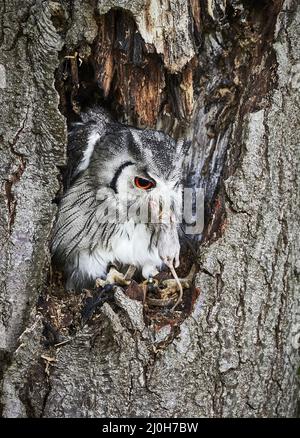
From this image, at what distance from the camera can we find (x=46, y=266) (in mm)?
1817

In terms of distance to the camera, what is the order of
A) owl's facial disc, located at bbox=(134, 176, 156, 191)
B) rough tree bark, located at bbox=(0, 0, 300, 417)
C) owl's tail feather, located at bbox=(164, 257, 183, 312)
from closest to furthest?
rough tree bark, located at bbox=(0, 0, 300, 417)
owl's tail feather, located at bbox=(164, 257, 183, 312)
owl's facial disc, located at bbox=(134, 176, 156, 191)

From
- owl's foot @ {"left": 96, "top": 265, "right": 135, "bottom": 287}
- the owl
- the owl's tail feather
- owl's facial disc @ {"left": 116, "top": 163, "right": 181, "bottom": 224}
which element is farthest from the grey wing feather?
the owl's tail feather

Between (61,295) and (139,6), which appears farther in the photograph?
(61,295)

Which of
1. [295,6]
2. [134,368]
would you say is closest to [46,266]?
[134,368]

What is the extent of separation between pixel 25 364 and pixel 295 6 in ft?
4.62

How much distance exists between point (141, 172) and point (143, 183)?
0.14 feet

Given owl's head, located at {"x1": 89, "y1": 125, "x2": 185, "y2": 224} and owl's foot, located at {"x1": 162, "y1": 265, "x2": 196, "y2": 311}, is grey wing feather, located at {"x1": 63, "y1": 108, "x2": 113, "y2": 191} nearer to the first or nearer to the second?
owl's head, located at {"x1": 89, "y1": 125, "x2": 185, "y2": 224}

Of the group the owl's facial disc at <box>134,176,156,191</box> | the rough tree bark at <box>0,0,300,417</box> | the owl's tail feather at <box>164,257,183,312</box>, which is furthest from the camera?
the owl's facial disc at <box>134,176,156,191</box>

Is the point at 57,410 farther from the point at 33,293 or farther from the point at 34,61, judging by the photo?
the point at 34,61

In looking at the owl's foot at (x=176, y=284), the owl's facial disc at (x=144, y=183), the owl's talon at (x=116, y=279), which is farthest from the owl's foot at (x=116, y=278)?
the owl's facial disc at (x=144, y=183)

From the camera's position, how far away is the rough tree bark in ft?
5.64

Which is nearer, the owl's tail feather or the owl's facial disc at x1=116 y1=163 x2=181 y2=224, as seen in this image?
the owl's tail feather

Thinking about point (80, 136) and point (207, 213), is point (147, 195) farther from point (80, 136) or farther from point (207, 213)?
point (80, 136)

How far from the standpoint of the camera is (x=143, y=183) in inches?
79.4
